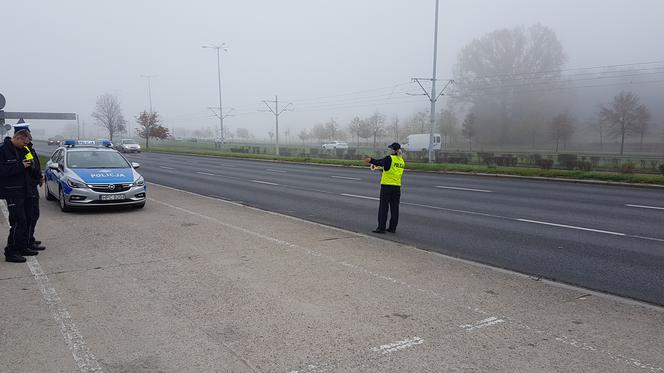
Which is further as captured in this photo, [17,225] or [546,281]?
[17,225]

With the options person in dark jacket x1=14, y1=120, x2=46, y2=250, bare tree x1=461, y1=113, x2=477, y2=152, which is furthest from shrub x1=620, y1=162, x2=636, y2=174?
bare tree x1=461, y1=113, x2=477, y2=152

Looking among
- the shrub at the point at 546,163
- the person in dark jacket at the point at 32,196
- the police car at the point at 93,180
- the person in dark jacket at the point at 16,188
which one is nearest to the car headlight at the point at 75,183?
the police car at the point at 93,180

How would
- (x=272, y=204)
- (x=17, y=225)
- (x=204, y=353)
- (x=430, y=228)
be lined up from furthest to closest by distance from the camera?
(x=272, y=204), (x=430, y=228), (x=17, y=225), (x=204, y=353)

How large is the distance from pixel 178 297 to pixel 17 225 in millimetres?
3039

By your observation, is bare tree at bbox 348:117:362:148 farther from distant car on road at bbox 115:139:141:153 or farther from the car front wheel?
the car front wheel

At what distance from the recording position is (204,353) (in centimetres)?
380

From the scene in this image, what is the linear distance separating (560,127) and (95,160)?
43.1m

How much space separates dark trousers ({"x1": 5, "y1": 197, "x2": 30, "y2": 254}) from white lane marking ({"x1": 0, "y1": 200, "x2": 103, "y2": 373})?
0.60 m

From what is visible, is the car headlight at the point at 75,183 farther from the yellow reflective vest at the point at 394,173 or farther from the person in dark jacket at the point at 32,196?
the yellow reflective vest at the point at 394,173

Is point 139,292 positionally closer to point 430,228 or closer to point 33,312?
point 33,312

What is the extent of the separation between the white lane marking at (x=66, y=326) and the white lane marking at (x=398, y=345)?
2.07 meters

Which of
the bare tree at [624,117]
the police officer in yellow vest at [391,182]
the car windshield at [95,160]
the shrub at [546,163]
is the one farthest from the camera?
the bare tree at [624,117]

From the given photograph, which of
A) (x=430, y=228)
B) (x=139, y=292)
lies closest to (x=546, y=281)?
(x=430, y=228)

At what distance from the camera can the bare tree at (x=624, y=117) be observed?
43969 millimetres
